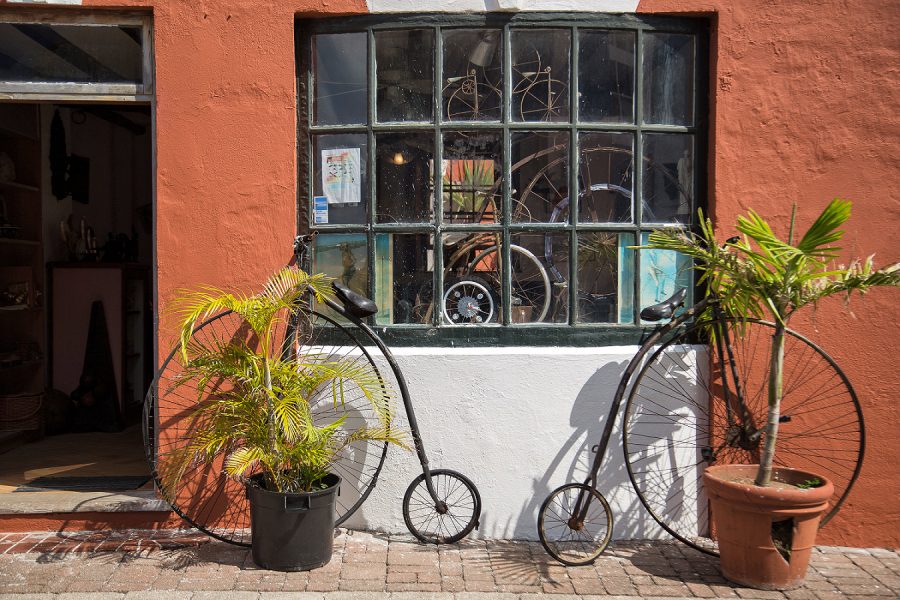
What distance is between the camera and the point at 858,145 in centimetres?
435

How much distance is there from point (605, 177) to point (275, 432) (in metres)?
2.39

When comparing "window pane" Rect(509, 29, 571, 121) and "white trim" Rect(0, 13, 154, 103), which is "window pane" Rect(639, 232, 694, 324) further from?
"white trim" Rect(0, 13, 154, 103)

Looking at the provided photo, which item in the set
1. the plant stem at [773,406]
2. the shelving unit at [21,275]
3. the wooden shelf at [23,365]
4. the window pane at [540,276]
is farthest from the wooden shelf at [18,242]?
the plant stem at [773,406]

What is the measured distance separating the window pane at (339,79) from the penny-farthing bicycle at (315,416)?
80 cm

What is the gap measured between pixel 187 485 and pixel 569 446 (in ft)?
7.29

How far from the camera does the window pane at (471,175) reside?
456 cm

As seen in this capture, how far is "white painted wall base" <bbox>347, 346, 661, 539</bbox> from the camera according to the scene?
4438 mm

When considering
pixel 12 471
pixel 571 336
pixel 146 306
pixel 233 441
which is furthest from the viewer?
pixel 146 306

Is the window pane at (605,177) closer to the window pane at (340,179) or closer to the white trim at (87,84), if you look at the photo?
the window pane at (340,179)

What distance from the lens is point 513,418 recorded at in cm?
444

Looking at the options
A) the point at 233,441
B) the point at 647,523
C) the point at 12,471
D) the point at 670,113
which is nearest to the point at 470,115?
the point at 670,113

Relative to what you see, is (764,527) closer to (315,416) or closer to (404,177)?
(315,416)

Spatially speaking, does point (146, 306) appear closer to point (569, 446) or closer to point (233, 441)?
point (233, 441)

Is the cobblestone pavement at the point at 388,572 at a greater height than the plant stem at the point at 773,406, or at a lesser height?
lesser
